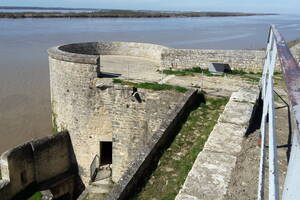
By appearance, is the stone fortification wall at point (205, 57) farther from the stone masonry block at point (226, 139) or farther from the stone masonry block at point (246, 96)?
the stone masonry block at point (226, 139)

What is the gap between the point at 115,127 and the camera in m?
9.48

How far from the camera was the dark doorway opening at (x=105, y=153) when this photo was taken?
10.3 m

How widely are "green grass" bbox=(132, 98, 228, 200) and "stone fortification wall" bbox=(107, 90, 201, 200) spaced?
115mm

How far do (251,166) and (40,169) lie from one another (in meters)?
7.56

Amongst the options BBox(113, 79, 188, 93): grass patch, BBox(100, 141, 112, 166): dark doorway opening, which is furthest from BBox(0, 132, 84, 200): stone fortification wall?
BBox(113, 79, 188, 93): grass patch

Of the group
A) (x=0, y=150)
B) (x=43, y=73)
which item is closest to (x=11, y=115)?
(x=0, y=150)

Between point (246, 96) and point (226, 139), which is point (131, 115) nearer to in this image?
point (246, 96)

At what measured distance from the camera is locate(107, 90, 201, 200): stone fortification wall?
153 inches

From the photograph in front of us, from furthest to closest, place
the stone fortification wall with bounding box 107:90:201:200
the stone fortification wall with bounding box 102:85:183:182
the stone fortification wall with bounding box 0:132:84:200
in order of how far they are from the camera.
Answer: the stone fortification wall with bounding box 102:85:183:182 < the stone fortification wall with bounding box 0:132:84:200 < the stone fortification wall with bounding box 107:90:201:200

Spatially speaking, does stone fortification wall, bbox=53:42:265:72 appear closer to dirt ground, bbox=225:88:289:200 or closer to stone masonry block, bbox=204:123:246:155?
dirt ground, bbox=225:88:289:200

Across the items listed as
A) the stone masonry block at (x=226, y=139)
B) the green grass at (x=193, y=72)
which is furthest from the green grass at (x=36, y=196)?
the stone masonry block at (x=226, y=139)

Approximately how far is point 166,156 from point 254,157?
1558 mm

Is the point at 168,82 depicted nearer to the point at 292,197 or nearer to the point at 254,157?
the point at 254,157

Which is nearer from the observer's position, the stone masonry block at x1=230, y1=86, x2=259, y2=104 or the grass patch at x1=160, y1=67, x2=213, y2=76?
the stone masonry block at x1=230, y1=86, x2=259, y2=104
